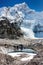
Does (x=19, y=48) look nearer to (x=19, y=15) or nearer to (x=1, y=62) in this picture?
(x=19, y=15)

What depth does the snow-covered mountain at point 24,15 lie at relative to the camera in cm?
1508

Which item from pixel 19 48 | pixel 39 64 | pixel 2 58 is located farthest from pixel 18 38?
pixel 39 64

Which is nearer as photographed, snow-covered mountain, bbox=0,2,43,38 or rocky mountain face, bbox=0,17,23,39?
rocky mountain face, bbox=0,17,23,39

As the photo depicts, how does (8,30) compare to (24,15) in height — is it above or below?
below

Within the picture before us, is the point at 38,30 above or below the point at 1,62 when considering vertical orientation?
above

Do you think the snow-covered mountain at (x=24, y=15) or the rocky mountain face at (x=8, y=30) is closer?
the rocky mountain face at (x=8, y=30)

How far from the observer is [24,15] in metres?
15.5

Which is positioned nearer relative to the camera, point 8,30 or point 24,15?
point 8,30

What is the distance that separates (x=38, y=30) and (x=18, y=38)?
80.6 inches

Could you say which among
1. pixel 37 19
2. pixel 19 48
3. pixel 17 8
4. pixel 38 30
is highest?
pixel 17 8

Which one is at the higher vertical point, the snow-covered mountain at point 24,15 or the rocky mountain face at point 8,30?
the snow-covered mountain at point 24,15

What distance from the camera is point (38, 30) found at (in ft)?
48.9

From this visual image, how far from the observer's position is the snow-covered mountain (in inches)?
594

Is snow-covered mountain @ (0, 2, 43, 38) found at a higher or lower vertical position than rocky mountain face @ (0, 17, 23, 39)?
higher
